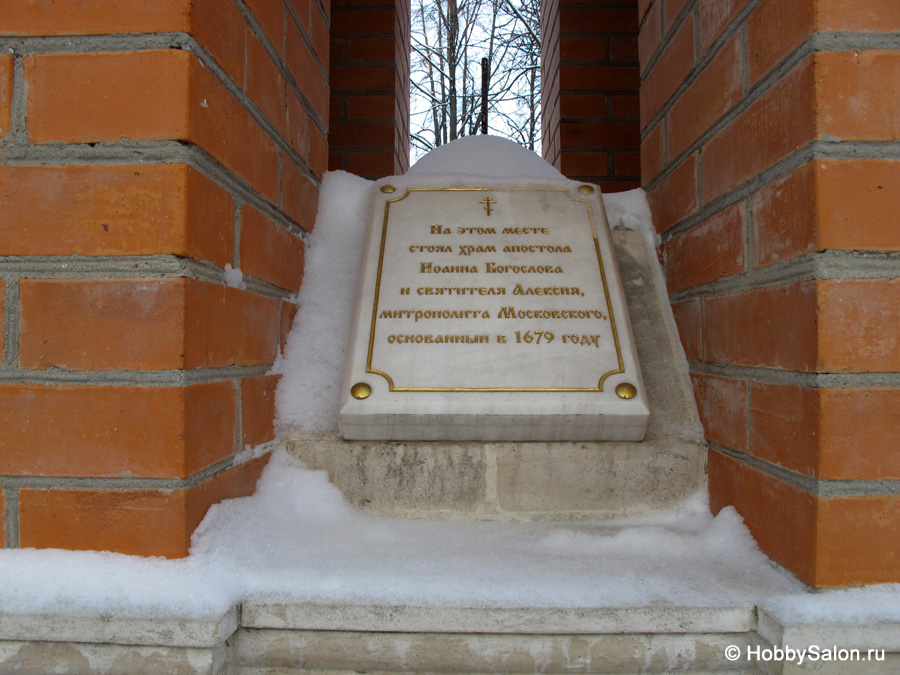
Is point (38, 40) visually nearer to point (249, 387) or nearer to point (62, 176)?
point (62, 176)

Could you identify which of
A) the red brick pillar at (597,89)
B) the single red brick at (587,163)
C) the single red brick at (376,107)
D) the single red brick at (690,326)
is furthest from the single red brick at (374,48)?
the single red brick at (690,326)

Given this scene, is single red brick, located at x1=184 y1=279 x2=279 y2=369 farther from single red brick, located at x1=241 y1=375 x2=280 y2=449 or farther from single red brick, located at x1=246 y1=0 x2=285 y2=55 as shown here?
single red brick, located at x1=246 y1=0 x2=285 y2=55

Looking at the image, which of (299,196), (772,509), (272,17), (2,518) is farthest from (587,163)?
(2,518)

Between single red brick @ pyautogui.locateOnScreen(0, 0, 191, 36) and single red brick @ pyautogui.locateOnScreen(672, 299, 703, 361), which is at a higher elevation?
single red brick @ pyautogui.locateOnScreen(0, 0, 191, 36)

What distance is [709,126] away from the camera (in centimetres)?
128

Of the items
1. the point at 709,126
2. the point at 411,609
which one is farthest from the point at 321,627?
the point at 709,126

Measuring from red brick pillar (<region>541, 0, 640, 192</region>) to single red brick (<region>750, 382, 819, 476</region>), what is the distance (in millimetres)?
2038

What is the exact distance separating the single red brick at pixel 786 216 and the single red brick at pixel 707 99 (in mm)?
263

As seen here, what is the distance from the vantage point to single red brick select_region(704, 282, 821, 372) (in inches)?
35.3

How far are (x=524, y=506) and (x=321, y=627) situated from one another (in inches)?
19.8

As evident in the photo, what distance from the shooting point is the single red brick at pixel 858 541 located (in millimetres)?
861

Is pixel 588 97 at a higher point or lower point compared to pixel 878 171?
higher

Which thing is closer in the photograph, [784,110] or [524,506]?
[784,110]

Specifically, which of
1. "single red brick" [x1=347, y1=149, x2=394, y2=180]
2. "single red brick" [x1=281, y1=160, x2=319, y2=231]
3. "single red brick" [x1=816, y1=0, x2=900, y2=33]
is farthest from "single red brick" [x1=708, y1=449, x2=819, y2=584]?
"single red brick" [x1=347, y1=149, x2=394, y2=180]
